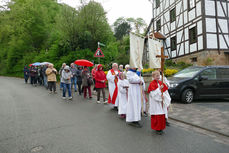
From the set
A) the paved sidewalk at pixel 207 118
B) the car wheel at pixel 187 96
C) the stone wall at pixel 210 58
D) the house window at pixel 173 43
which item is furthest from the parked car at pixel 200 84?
the house window at pixel 173 43

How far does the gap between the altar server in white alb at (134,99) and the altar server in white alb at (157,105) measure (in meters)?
0.63

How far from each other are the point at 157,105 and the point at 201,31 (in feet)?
46.9

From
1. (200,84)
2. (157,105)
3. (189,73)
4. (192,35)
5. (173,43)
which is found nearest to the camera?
(157,105)

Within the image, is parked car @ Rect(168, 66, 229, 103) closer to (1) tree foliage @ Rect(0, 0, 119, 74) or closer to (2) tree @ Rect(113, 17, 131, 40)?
(1) tree foliage @ Rect(0, 0, 119, 74)

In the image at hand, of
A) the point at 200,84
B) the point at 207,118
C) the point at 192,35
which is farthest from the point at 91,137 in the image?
the point at 192,35

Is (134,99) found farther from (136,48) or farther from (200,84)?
(200,84)

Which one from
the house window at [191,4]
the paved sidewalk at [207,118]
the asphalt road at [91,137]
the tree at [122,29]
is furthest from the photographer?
the tree at [122,29]

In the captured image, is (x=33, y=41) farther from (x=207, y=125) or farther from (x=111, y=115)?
(x=207, y=125)

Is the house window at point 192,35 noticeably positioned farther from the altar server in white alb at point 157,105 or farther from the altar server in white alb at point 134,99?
the altar server in white alb at point 157,105

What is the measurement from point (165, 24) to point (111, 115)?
18.9 metres

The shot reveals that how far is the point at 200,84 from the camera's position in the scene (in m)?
8.59

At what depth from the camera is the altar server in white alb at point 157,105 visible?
14.6 ft

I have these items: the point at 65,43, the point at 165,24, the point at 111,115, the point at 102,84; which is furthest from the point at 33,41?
the point at 111,115

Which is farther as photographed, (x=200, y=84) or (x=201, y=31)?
(x=201, y=31)
